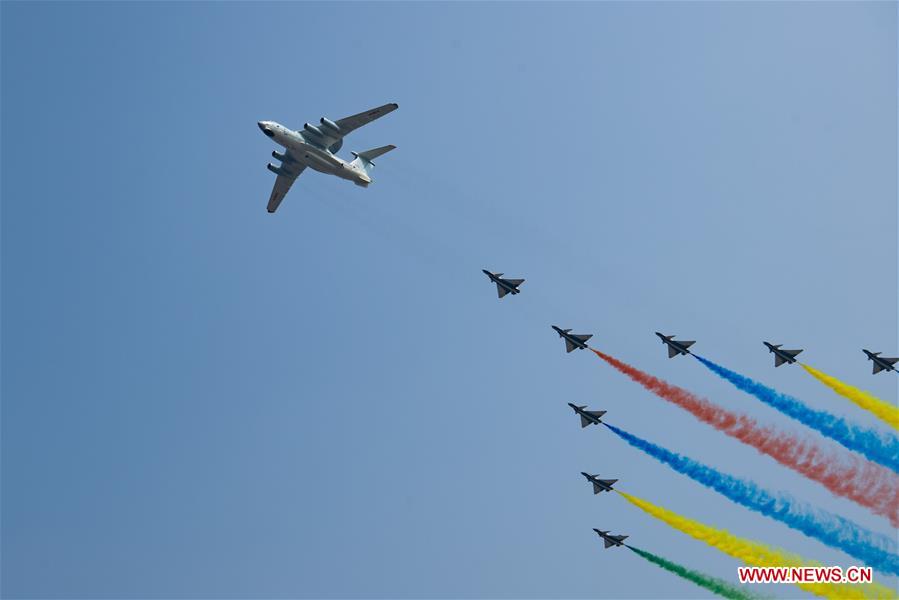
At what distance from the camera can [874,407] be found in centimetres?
6525

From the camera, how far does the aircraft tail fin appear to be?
269 feet

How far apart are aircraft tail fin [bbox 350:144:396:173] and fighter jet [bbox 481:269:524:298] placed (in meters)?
16.6

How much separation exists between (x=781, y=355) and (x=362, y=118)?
116 ft

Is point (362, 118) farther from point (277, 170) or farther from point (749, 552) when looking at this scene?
point (749, 552)

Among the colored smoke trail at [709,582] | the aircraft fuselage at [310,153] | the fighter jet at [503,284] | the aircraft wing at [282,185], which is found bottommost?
the colored smoke trail at [709,582]

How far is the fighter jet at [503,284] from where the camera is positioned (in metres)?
71.4

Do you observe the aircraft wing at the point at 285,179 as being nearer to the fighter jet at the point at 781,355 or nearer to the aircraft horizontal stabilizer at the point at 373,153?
the aircraft horizontal stabilizer at the point at 373,153

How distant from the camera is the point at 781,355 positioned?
69.1 metres

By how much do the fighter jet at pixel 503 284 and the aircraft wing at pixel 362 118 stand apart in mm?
15531

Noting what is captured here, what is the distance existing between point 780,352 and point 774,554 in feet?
44.8

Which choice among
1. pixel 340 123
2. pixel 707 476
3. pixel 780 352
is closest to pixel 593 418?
pixel 707 476

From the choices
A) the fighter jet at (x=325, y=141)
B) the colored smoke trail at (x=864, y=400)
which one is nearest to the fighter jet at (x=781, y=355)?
the colored smoke trail at (x=864, y=400)

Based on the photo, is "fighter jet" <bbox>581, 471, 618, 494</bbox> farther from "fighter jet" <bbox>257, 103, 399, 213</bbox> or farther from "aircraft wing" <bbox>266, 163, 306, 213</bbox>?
"aircraft wing" <bbox>266, 163, 306, 213</bbox>

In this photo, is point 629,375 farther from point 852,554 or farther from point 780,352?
point 852,554
